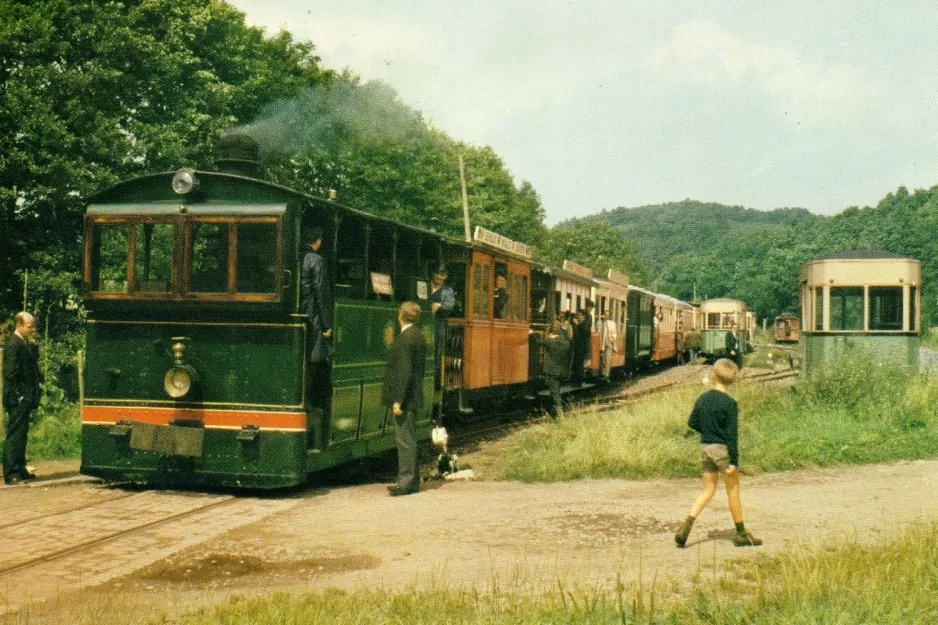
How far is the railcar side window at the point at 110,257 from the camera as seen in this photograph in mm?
10531

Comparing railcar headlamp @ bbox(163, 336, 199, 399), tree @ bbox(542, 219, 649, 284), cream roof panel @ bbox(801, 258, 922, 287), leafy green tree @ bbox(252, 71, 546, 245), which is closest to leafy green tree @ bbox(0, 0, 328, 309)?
leafy green tree @ bbox(252, 71, 546, 245)

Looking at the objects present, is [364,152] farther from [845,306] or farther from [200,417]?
[200,417]

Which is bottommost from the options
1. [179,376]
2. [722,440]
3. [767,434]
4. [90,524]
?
[90,524]

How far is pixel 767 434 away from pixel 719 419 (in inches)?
243

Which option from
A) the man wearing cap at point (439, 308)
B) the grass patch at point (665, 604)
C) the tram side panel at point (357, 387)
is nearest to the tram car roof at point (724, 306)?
the man wearing cap at point (439, 308)

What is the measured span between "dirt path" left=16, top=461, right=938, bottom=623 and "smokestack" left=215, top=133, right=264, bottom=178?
3.59 metres

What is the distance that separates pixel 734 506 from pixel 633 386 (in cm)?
2289

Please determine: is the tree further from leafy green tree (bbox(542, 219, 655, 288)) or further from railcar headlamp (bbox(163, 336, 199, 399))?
railcar headlamp (bbox(163, 336, 199, 399))

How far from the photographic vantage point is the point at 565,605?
568 cm

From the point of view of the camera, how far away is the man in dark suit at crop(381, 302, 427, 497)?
35.4 ft

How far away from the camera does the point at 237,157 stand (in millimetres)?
11469

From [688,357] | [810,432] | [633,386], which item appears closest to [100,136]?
[633,386]

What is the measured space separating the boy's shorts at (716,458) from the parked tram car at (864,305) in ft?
42.4

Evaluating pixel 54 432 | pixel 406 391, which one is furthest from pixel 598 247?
pixel 406 391
